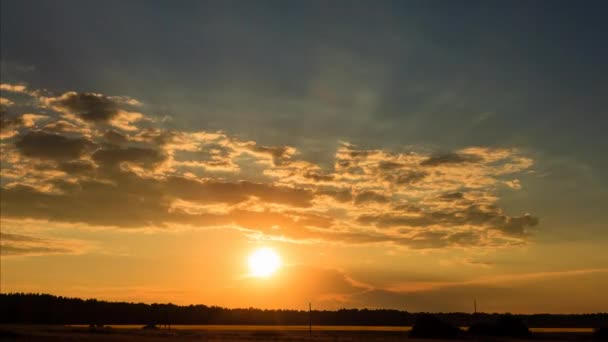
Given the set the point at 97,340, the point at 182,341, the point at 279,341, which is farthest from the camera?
the point at 279,341

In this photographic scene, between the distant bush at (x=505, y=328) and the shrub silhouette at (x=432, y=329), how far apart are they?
590cm

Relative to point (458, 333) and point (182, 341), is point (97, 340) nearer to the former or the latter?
point (182, 341)

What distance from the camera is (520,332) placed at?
99.8 metres

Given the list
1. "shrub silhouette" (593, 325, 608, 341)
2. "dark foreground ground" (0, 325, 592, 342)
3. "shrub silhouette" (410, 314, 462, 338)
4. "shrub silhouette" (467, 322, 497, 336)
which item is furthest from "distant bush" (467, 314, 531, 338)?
"shrub silhouette" (593, 325, 608, 341)

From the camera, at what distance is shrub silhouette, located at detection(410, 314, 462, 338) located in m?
96.6

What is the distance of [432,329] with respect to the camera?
97.9 m

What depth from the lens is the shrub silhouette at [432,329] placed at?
96.6 meters

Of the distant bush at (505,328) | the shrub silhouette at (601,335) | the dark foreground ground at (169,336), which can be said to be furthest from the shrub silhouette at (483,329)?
the shrub silhouette at (601,335)

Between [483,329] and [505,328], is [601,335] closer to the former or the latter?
[505,328]

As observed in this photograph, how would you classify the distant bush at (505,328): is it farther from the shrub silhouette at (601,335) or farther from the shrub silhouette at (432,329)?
the shrub silhouette at (601,335)

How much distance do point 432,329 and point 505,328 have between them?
13289 mm

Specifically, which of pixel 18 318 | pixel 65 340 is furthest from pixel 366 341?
pixel 18 318

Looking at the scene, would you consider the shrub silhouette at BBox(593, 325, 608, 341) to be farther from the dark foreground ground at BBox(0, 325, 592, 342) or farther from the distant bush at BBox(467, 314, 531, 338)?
the distant bush at BBox(467, 314, 531, 338)

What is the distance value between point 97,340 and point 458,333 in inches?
2222
